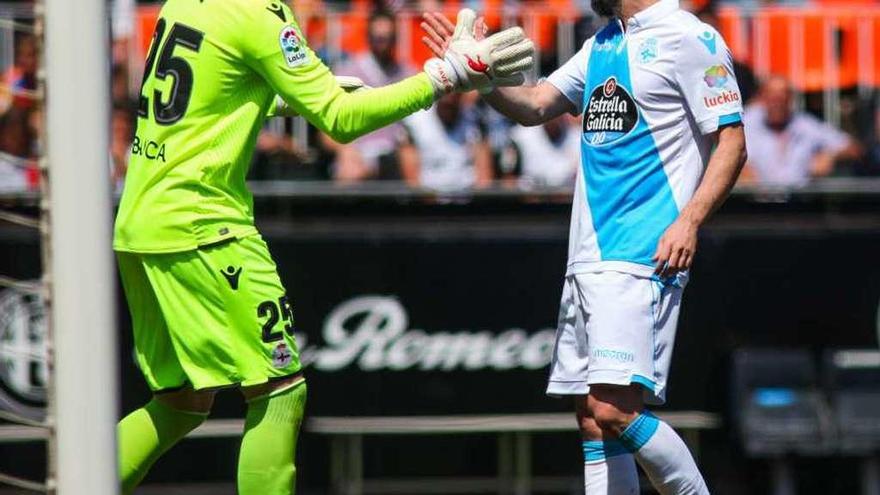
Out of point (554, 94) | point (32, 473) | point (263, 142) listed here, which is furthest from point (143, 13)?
point (554, 94)

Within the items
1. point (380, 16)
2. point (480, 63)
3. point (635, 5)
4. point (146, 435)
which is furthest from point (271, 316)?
point (380, 16)

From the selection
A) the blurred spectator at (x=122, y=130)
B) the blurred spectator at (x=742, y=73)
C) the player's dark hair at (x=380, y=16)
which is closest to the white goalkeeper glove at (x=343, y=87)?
the blurred spectator at (x=122, y=130)

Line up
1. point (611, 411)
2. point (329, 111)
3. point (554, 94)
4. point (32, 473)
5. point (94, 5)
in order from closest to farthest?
point (94, 5) → point (329, 111) → point (611, 411) → point (554, 94) → point (32, 473)

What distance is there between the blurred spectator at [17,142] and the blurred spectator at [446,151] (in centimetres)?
206

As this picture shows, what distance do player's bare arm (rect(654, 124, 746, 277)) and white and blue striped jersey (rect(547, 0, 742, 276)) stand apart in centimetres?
6

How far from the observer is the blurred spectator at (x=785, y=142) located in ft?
33.9

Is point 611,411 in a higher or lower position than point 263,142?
lower

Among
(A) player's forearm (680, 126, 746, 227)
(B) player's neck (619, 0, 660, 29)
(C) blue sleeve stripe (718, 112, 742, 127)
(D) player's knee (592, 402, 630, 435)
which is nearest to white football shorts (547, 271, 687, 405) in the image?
(D) player's knee (592, 402, 630, 435)

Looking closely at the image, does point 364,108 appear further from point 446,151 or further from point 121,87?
point 121,87

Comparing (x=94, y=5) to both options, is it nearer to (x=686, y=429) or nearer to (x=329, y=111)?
(x=329, y=111)

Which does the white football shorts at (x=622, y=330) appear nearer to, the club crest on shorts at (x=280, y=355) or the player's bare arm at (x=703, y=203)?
the player's bare arm at (x=703, y=203)

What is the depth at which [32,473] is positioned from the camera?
987 cm

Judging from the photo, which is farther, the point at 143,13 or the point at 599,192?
the point at 143,13

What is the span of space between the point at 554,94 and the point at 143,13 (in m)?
4.67
